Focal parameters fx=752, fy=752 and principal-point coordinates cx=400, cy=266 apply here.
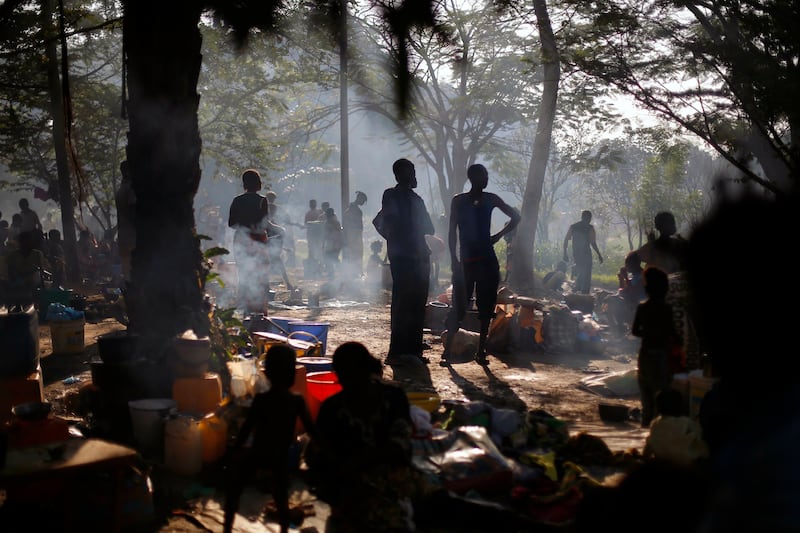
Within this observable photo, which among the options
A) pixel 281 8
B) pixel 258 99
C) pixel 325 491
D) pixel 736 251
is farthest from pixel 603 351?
pixel 258 99

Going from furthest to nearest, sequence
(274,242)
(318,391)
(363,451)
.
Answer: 1. (274,242)
2. (318,391)
3. (363,451)

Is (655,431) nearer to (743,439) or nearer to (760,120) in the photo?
(743,439)

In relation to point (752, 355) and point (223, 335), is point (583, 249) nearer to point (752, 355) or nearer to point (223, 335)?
point (223, 335)

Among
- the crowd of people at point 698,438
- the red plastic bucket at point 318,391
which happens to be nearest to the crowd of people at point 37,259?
the red plastic bucket at point 318,391

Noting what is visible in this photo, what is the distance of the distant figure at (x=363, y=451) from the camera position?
3562 mm

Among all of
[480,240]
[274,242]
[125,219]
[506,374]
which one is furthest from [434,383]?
[274,242]

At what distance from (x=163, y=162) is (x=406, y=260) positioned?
300cm

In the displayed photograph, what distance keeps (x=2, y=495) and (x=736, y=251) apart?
14.0ft

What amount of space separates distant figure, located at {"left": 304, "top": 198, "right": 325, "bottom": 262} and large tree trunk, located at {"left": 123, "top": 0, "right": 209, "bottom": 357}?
14351 mm

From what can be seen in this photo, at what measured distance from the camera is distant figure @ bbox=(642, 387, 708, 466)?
423cm

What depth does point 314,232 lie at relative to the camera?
20859 millimetres

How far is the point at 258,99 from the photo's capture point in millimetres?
24875

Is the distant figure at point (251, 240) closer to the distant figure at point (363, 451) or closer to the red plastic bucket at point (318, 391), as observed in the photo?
the red plastic bucket at point (318, 391)

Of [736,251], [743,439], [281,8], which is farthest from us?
[281,8]
